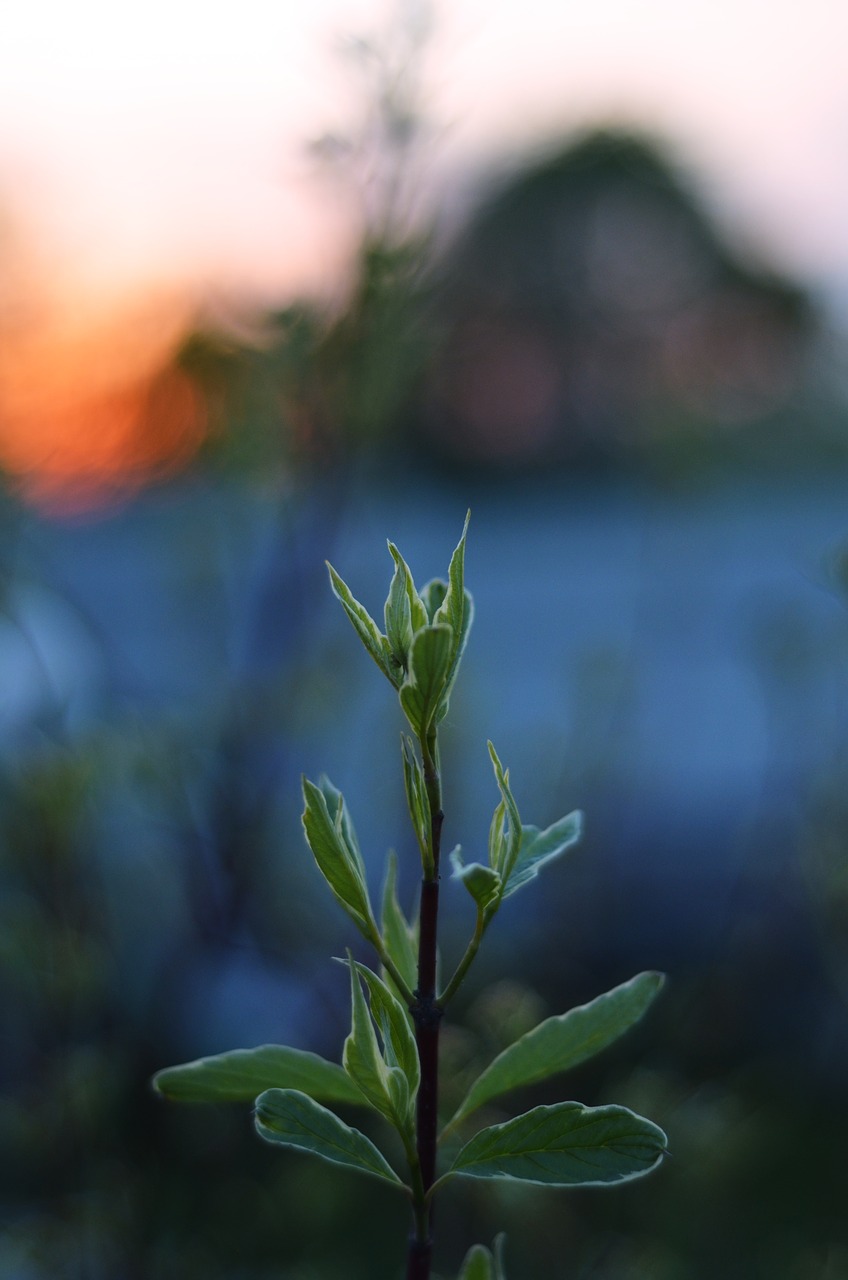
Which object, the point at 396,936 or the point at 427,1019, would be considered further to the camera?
the point at 396,936

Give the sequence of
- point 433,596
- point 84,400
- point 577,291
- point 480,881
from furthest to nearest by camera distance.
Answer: point 577,291 → point 84,400 → point 433,596 → point 480,881

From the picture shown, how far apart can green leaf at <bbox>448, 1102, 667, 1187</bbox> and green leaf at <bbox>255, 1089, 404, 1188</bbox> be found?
1.6 inches

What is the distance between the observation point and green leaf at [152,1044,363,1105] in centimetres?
56

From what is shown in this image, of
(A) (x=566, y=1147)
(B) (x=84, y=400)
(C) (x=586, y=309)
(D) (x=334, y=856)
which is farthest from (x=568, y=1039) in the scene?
(C) (x=586, y=309)

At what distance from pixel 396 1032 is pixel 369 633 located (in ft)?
0.59

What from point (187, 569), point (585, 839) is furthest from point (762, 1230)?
point (187, 569)

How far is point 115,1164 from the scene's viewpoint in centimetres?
170

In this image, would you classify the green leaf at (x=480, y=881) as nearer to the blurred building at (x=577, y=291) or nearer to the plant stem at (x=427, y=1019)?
the plant stem at (x=427, y=1019)

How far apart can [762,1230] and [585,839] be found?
919mm

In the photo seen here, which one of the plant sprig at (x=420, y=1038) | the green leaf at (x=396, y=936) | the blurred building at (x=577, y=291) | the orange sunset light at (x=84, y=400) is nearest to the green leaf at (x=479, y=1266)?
the plant sprig at (x=420, y=1038)

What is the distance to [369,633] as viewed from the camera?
54 cm

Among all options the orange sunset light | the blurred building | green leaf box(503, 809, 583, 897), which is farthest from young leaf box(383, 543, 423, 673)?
the blurred building

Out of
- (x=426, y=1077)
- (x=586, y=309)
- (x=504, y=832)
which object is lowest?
(x=426, y=1077)

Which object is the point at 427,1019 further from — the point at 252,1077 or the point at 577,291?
the point at 577,291
